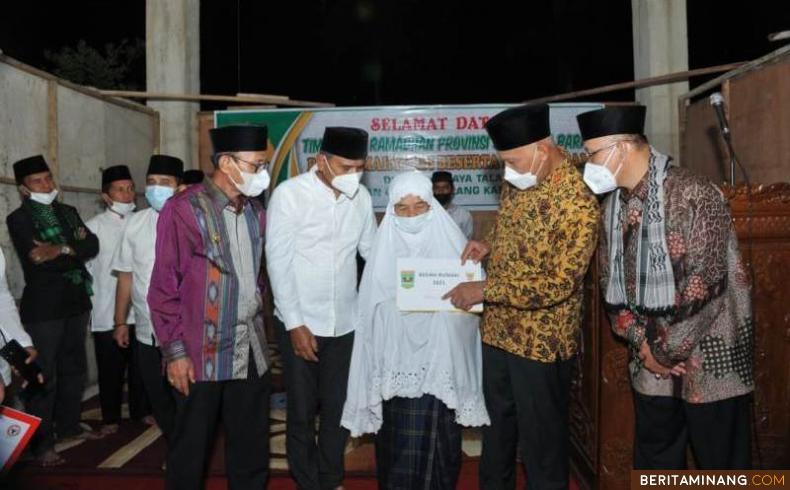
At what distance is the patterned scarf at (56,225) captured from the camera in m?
3.95

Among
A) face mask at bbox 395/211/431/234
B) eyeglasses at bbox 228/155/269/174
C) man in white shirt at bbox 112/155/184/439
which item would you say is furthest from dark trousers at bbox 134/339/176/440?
face mask at bbox 395/211/431/234

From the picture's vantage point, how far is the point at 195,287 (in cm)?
264

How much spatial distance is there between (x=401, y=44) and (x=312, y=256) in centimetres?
1272

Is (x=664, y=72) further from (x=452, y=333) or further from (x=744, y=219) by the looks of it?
(x=452, y=333)

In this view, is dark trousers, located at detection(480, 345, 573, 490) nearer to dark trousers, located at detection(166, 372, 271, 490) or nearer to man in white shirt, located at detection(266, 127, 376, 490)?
man in white shirt, located at detection(266, 127, 376, 490)

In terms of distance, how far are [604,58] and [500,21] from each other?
3.84 meters

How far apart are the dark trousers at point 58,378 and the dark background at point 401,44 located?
7072 millimetres

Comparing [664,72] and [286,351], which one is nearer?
[286,351]

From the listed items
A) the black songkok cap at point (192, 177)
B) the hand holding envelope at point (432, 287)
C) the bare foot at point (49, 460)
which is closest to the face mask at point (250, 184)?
the hand holding envelope at point (432, 287)

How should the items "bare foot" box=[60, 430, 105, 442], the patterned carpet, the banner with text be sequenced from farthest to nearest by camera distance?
the banner with text, "bare foot" box=[60, 430, 105, 442], the patterned carpet

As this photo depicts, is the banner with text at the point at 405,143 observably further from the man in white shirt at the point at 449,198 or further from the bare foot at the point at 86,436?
the bare foot at the point at 86,436

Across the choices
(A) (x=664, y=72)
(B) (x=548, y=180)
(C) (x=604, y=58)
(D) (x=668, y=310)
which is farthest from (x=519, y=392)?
(C) (x=604, y=58)

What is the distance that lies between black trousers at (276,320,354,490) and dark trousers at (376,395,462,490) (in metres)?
0.44

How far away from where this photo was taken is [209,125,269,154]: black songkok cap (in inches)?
108
